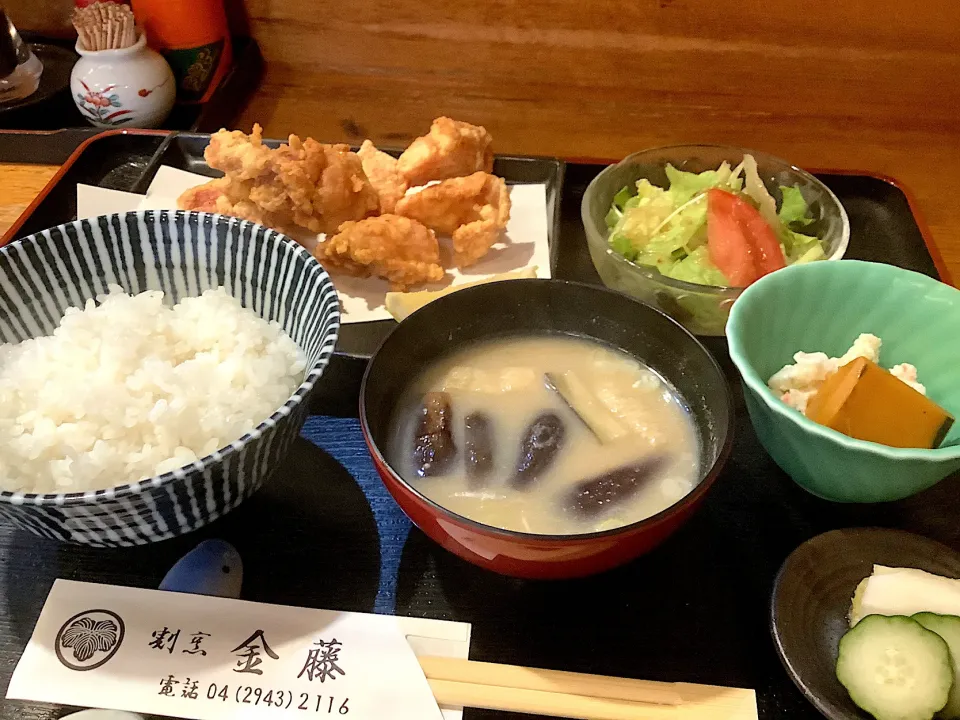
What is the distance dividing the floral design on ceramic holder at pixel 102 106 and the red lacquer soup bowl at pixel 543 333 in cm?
169

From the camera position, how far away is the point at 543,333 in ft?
5.24

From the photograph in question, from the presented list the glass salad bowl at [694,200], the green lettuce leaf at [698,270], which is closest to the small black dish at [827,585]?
the glass salad bowl at [694,200]

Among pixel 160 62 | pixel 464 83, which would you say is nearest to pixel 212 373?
pixel 160 62

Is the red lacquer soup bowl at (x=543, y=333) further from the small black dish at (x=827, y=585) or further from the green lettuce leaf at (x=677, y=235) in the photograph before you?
the green lettuce leaf at (x=677, y=235)

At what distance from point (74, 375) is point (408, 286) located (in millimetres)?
861

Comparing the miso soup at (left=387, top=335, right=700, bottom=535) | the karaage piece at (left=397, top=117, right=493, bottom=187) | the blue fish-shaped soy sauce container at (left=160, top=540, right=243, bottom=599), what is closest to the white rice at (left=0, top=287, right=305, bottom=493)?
the blue fish-shaped soy sauce container at (left=160, top=540, right=243, bottom=599)

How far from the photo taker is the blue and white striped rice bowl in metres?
1.12

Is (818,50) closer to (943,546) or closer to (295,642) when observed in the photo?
(943,546)

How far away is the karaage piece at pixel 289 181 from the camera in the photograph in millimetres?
1892

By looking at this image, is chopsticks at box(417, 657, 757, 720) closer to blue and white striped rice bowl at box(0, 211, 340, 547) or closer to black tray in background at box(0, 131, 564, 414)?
blue and white striped rice bowl at box(0, 211, 340, 547)

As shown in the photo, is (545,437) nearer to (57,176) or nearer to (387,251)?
(387,251)

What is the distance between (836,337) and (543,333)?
0.61m

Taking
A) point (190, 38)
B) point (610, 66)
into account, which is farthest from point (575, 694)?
point (190, 38)

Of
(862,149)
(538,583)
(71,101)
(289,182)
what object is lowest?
(862,149)
